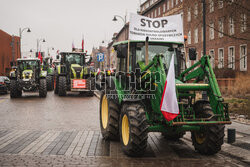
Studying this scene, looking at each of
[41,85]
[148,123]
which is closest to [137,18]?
[148,123]

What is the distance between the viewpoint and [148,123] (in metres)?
7.04

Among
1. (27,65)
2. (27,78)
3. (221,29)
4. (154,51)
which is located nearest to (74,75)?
(27,78)

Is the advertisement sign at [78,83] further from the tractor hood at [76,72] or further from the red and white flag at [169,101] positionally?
the red and white flag at [169,101]

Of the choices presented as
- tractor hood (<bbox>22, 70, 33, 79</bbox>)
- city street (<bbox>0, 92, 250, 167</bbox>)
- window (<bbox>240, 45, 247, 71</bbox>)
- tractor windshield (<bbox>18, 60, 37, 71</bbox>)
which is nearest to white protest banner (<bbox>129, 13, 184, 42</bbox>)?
city street (<bbox>0, 92, 250, 167</bbox>)

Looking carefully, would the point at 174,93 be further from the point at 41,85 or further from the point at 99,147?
the point at 41,85

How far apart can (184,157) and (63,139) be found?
129 inches

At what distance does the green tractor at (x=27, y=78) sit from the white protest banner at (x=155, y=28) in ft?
51.7

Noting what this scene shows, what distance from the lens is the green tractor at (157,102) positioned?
6.46 meters

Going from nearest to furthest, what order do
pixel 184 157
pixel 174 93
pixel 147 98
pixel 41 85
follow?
pixel 174 93
pixel 184 157
pixel 147 98
pixel 41 85

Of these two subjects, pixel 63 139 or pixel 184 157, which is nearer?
pixel 184 157

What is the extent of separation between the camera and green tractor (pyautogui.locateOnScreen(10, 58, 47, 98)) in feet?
75.4

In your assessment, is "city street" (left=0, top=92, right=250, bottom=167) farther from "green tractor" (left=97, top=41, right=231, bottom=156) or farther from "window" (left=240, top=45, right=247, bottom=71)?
"window" (left=240, top=45, right=247, bottom=71)

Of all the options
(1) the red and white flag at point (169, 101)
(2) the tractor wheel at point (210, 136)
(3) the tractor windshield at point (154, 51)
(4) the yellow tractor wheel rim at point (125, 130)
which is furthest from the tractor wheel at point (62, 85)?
(1) the red and white flag at point (169, 101)

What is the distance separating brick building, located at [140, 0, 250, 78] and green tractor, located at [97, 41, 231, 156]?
383 cm
